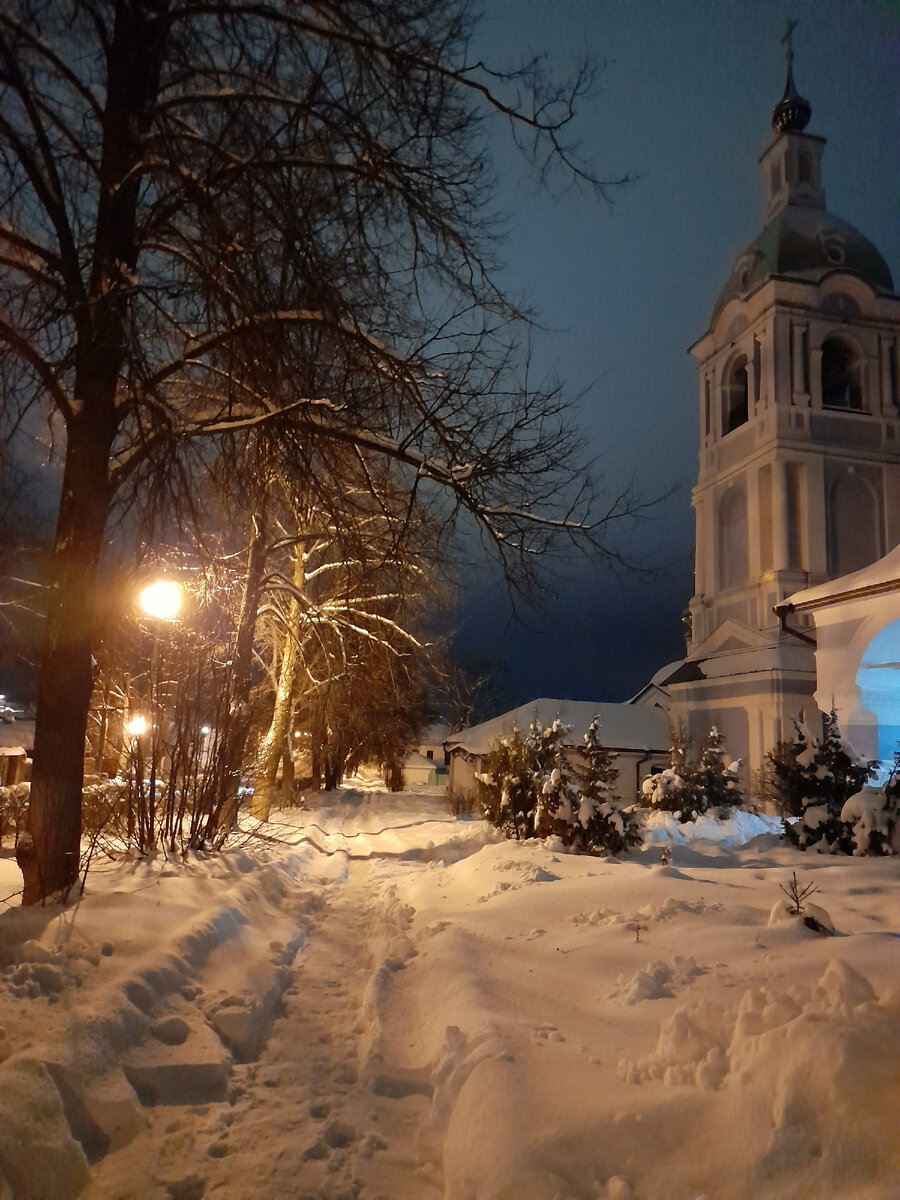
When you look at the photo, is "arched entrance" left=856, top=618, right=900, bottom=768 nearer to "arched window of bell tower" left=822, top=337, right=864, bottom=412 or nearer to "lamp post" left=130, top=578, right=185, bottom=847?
"lamp post" left=130, top=578, right=185, bottom=847

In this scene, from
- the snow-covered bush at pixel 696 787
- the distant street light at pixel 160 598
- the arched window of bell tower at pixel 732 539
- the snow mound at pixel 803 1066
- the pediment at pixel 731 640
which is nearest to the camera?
the snow mound at pixel 803 1066

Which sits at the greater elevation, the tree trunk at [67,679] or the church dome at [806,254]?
the church dome at [806,254]

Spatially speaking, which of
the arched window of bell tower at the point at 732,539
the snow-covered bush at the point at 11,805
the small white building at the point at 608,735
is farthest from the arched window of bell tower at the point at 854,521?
the snow-covered bush at the point at 11,805

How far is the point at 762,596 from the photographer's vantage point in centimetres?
3231

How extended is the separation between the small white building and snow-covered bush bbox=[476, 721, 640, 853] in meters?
16.5

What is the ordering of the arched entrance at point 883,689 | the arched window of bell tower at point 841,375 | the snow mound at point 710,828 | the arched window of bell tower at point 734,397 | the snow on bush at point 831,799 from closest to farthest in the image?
1. the snow on bush at point 831,799
2. the snow mound at point 710,828
3. the arched entrance at point 883,689
4. the arched window of bell tower at point 841,375
5. the arched window of bell tower at point 734,397

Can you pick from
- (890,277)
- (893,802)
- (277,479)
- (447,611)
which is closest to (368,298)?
(277,479)

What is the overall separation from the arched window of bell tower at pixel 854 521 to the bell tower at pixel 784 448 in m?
Result: 0.05

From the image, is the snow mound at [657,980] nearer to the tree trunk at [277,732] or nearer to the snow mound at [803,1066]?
the snow mound at [803,1066]

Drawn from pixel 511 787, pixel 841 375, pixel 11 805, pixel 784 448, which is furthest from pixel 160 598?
pixel 841 375

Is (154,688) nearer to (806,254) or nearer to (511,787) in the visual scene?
(511,787)

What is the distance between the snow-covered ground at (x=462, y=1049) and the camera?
3.06 meters

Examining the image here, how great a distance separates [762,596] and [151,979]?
3060cm

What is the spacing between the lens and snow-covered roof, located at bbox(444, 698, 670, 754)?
3312 cm
